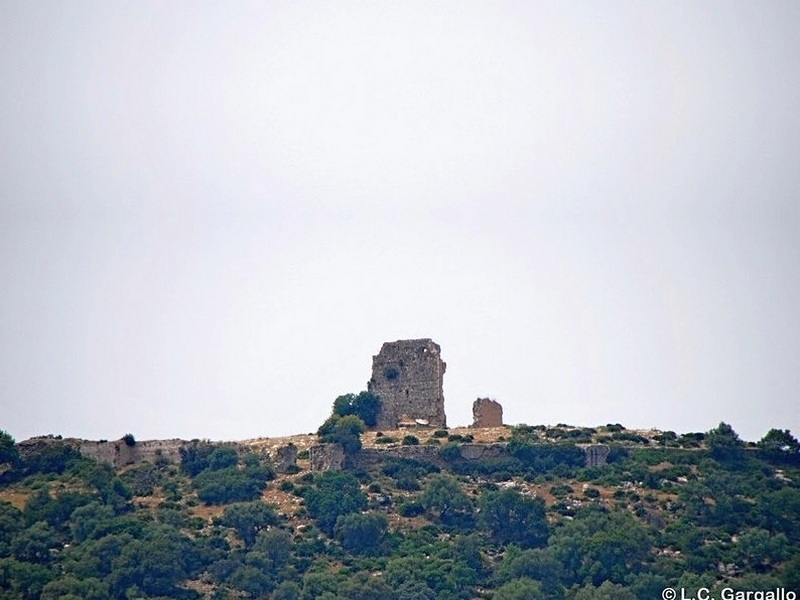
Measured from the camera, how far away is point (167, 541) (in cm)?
10050

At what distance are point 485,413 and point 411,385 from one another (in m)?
3.39

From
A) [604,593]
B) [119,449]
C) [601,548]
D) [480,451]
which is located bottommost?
[604,593]

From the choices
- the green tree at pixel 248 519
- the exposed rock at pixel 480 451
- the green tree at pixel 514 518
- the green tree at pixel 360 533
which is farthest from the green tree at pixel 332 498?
the exposed rock at pixel 480 451

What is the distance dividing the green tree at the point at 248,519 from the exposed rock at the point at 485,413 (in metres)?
13.7

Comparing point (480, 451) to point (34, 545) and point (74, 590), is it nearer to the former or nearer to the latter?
point (34, 545)

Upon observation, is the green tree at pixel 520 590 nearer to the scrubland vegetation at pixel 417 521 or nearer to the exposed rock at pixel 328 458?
the scrubland vegetation at pixel 417 521

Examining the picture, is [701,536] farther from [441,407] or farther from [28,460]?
[28,460]

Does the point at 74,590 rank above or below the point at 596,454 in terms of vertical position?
below

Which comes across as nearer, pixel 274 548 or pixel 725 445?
pixel 274 548

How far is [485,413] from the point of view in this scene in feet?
376

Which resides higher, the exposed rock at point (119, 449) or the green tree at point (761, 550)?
the exposed rock at point (119, 449)

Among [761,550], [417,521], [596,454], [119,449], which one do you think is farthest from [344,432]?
[761,550]

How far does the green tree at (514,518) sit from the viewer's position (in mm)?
102625

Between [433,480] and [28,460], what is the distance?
17401mm
